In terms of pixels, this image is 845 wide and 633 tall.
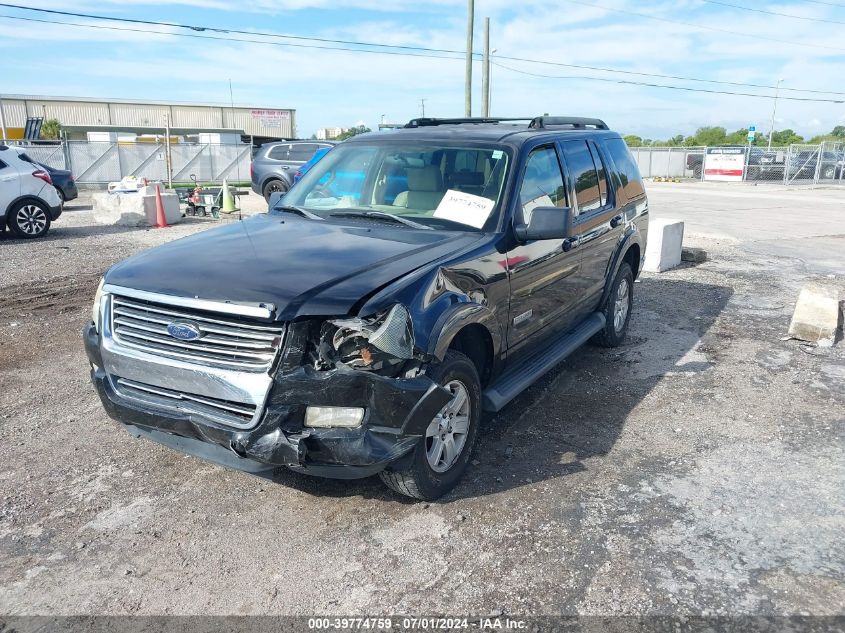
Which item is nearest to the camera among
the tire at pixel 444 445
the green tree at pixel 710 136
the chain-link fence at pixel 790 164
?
the tire at pixel 444 445

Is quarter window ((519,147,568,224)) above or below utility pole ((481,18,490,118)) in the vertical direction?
below

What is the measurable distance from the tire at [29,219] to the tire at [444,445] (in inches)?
464

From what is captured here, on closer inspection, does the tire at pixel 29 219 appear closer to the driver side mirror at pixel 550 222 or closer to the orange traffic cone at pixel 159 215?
the orange traffic cone at pixel 159 215

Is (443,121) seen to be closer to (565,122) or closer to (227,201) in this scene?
(565,122)

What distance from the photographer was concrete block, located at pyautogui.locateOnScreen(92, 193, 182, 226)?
14664 millimetres

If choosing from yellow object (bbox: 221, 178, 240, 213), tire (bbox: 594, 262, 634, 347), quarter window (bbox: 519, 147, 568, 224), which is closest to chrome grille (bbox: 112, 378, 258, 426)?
quarter window (bbox: 519, 147, 568, 224)

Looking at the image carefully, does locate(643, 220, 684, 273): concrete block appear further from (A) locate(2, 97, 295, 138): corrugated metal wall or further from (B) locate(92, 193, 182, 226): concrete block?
(A) locate(2, 97, 295, 138): corrugated metal wall

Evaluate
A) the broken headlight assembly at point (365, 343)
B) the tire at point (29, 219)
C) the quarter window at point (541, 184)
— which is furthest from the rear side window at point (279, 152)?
the broken headlight assembly at point (365, 343)

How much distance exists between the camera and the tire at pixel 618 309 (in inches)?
246

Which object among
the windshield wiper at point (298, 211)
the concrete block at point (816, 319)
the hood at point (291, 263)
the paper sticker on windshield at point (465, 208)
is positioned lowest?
the concrete block at point (816, 319)

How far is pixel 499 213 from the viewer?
14.0ft

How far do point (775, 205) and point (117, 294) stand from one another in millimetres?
22826

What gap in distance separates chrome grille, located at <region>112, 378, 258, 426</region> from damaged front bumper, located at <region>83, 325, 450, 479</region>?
3 cm

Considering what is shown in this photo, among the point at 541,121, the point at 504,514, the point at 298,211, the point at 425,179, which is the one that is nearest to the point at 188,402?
the point at 504,514
